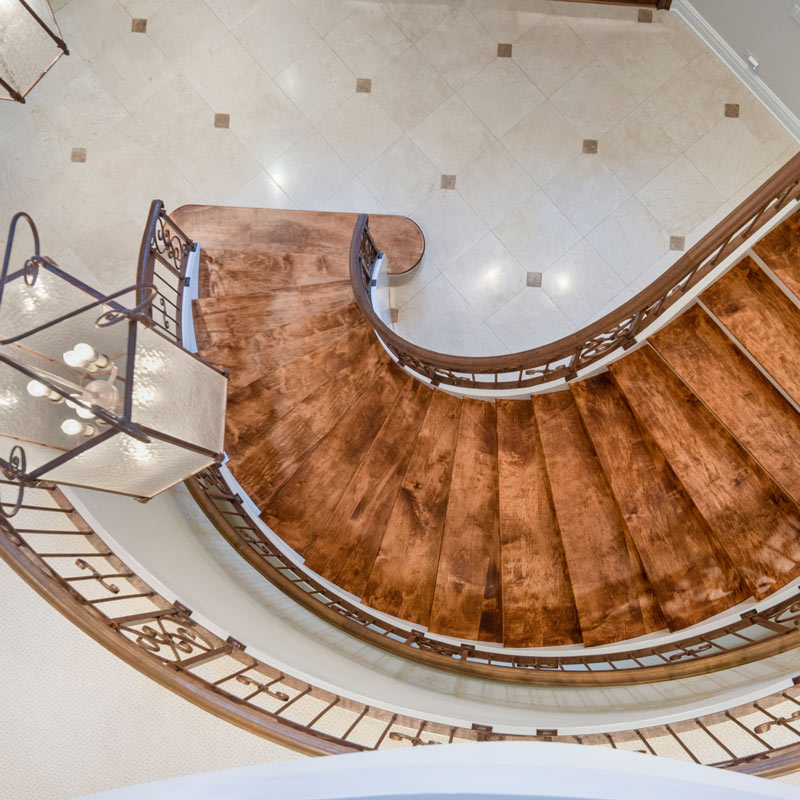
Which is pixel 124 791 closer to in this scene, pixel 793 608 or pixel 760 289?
pixel 793 608

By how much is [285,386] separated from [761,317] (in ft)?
8.30

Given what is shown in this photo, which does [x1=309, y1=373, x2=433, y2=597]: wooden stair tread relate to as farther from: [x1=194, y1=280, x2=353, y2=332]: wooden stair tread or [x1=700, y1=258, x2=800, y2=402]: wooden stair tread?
[x1=700, y1=258, x2=800, y2=402]: wooden stair tread

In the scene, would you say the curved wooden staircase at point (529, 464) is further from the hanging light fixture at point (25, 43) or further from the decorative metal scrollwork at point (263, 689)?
the hanging light fixture at point (25, 43)

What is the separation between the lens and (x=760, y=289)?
9.32 ft

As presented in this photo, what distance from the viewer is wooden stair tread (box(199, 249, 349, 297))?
4.08 metres

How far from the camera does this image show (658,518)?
10.3 ft

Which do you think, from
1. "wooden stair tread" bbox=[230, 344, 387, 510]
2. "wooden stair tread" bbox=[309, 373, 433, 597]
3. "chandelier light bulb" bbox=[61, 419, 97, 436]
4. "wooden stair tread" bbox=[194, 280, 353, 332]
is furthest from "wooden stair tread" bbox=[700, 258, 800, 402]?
"chandelier light bulb" bbox=[61, 419, 97, 436]

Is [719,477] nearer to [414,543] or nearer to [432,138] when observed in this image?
[414,543]

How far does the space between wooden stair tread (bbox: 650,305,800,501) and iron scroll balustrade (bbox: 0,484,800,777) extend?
3.39 ft

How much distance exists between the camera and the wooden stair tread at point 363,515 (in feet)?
11.5

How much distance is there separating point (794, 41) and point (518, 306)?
2399 mm

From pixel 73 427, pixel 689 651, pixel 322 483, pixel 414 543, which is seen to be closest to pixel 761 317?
pixel 689 651

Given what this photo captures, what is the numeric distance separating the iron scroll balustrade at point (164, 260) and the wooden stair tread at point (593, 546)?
213 cm

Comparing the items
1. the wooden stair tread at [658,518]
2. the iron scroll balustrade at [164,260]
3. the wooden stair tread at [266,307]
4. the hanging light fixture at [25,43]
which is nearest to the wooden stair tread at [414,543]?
the wooden stair tread at [658,518]
